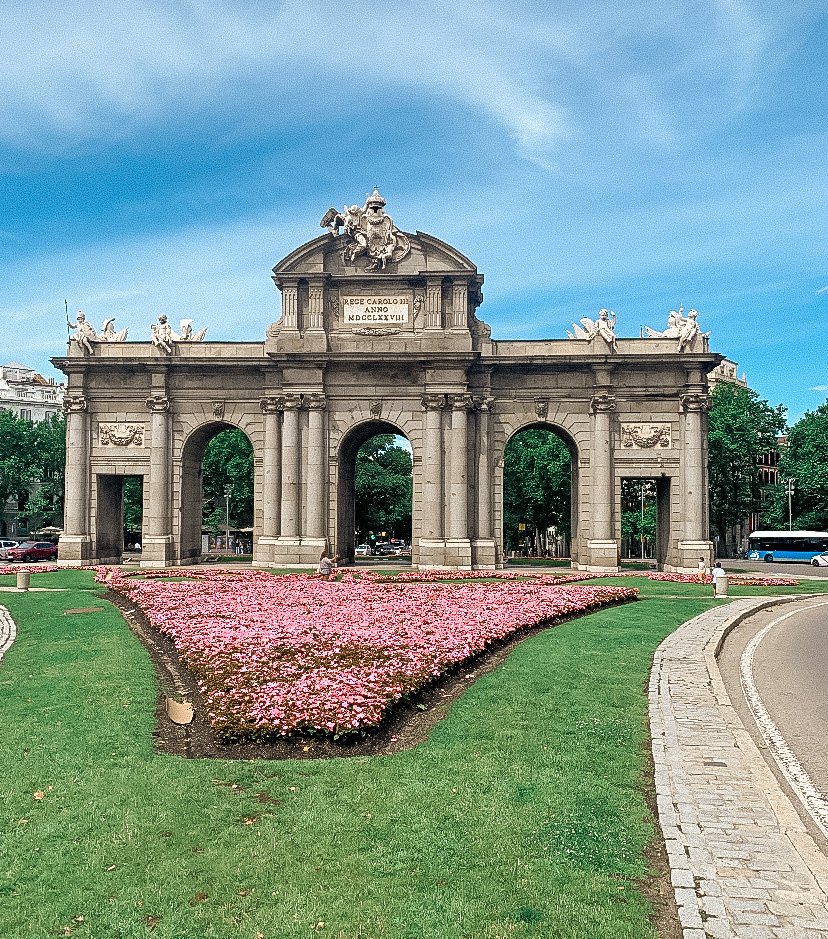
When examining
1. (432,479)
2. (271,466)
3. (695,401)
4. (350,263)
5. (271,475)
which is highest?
(350,263)

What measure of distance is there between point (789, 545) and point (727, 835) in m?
72.7

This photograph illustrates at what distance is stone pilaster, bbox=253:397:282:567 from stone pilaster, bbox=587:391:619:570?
17.6m

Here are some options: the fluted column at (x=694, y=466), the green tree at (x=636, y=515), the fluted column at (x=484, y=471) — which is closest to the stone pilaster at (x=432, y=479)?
the fluted column at (x=484, y=471)

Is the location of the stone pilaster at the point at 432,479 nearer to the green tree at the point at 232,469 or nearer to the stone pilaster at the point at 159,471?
the stone pilaster at the point at 159,471

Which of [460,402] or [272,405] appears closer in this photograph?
[460,402]

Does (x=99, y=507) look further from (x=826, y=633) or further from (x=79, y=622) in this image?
(x=826, y=633)

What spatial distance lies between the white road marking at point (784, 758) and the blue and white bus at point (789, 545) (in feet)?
199

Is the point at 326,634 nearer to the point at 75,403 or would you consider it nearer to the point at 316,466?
the point at 316,466

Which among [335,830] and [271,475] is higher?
[271,475]

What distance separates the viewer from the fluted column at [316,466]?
43.2 metres

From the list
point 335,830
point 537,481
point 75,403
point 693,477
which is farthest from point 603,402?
point 335,830

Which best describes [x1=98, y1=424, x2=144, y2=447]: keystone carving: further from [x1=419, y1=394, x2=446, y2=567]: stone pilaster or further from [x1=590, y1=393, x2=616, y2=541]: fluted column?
[x1=590, y1=393, x2=616, y2=541]: fluted column

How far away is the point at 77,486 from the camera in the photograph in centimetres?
4544

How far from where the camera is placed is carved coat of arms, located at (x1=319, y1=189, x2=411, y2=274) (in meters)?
43.3
